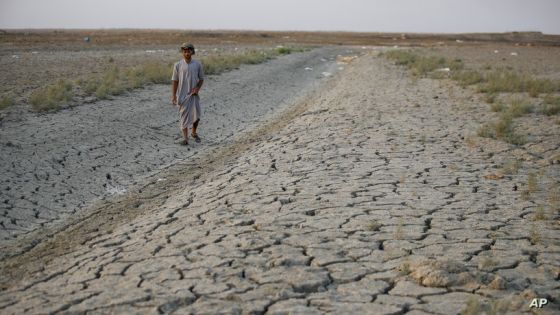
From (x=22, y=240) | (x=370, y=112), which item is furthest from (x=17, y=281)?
(x=370, y=112)

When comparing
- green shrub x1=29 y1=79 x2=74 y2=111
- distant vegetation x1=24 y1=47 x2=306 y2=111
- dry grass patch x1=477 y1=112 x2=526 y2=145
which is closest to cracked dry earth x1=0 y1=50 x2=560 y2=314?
dry grass patch x1=477 y1=112 x2=526 y2=145

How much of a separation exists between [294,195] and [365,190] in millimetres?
777

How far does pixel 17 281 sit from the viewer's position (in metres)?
3.93

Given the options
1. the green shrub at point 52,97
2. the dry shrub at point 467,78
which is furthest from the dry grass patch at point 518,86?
the green shrub at point 52,97

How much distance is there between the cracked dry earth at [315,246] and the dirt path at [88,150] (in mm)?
545

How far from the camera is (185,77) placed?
360 inches

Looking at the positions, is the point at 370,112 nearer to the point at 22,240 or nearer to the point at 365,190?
the point at 365,190

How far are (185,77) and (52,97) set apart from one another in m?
3.69

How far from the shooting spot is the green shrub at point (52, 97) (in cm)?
1050

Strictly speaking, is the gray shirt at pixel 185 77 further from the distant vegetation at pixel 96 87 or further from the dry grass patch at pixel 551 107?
the dry grass patch at pixel 551 107

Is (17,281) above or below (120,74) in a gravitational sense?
below

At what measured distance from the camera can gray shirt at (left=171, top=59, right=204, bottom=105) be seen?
29.9ft

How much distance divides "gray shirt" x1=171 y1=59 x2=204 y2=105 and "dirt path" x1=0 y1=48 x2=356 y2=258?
828 millimetres

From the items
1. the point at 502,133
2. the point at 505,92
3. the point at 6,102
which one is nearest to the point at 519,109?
the point at 502,133
